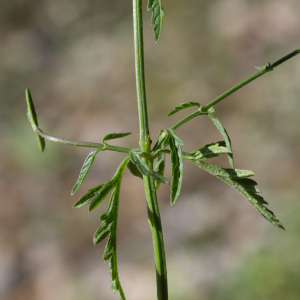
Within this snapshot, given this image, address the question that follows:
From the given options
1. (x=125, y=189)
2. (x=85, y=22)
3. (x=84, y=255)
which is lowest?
(x=84, y=255)

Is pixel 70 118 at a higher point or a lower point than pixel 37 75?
lower

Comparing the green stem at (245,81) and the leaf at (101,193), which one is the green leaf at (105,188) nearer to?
the leaf at (101,193)

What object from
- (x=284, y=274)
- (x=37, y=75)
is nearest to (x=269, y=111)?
(x=284, y=274)

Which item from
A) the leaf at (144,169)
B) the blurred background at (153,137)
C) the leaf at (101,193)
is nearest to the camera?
the leaf at (144,169)

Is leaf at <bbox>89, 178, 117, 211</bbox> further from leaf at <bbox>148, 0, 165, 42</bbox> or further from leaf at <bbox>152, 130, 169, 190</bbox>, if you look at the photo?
leaf at <bbox>148, 0, 165, 42</bbox>

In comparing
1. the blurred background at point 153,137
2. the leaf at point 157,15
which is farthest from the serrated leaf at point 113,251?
the blurred background at point 153,137

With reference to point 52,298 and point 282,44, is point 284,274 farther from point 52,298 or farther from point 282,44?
point 282,44
